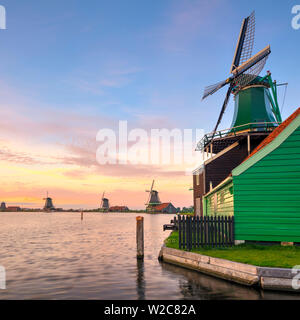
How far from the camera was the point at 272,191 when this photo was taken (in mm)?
14039

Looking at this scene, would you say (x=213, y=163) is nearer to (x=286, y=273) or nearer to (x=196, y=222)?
(x=196, y=222)

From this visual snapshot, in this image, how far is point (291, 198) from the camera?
13633 mm

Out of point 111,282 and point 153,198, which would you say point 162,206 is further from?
point 111,282

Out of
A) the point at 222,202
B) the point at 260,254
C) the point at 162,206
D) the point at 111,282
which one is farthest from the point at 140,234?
the point at 162,206

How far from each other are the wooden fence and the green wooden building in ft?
1.37

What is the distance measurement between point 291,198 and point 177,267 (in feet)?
19.3

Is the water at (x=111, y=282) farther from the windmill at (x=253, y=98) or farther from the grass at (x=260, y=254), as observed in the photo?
the windmill at (x=253, y=98)

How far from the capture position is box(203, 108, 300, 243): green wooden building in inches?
536

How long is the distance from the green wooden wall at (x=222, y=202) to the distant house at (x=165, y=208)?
144844 millimetres

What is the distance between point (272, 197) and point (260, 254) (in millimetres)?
3109

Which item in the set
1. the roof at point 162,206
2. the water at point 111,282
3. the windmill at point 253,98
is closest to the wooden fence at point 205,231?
the water at point 111,282

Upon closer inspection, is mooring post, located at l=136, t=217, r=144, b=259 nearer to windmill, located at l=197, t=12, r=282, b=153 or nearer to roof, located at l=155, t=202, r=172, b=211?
windmill, located at l=197, t=12, r=282, b=153

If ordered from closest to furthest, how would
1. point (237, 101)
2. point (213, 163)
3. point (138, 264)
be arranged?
point (138, 264), point (213, 163), point (237, 101)
